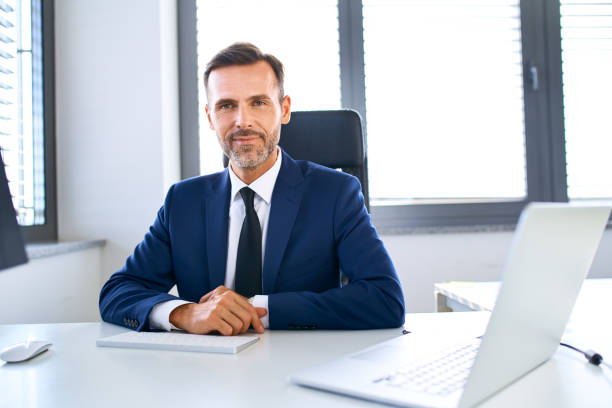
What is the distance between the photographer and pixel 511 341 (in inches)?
24.2

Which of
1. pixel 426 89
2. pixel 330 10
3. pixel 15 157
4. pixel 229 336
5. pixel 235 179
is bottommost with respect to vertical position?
pixel 229 336

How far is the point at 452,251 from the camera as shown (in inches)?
101

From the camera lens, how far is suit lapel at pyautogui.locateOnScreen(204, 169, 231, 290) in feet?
4.51

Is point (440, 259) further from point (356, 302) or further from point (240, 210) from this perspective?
point (356, 302)

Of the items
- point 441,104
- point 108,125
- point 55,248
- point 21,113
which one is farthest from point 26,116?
point 441,104

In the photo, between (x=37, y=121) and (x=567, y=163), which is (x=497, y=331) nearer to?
(x=37, y=121)

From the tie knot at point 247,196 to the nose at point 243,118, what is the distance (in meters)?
0.18

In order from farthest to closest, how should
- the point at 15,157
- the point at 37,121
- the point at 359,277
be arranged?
the point at 37,121 < the point at 15,157 < the point at 359,277

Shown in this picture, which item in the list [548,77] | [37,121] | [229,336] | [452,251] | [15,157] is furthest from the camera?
[548,77]

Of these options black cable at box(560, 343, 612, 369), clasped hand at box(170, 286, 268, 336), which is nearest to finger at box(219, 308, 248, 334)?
clasped hand at box(170, 286, 268, 336)

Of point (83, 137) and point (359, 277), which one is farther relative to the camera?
point (83, 137)

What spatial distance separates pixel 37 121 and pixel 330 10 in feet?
5.14

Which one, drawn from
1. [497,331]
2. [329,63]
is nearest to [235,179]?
[497,331]

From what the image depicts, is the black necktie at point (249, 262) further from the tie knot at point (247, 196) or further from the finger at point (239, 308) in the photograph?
the finger at point (239, 308)
